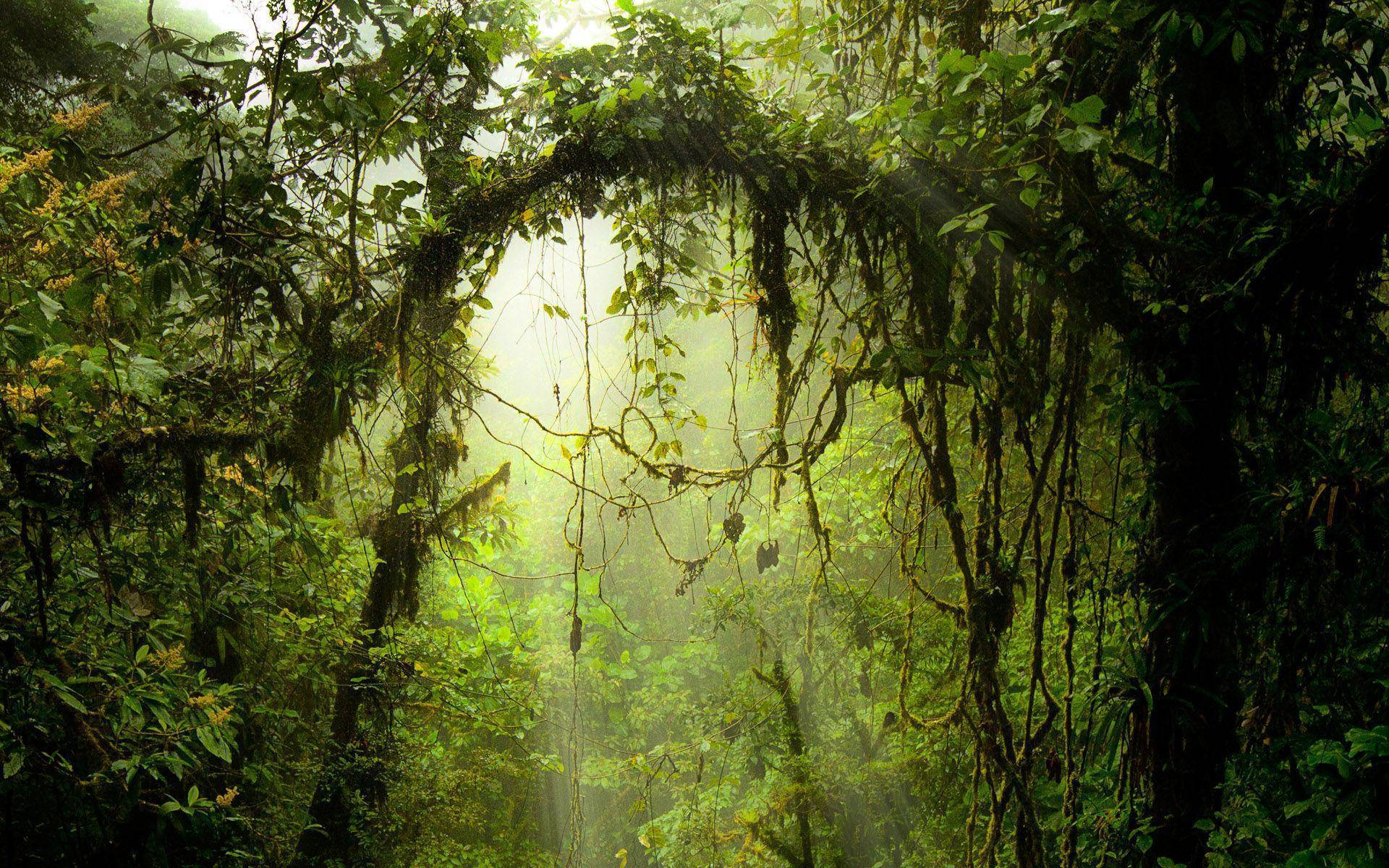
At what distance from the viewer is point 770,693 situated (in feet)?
24.2

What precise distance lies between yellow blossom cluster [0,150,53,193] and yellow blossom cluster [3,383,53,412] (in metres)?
0.55

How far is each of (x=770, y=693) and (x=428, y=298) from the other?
6156 mm

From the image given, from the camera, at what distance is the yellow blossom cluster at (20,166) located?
1.95 meters

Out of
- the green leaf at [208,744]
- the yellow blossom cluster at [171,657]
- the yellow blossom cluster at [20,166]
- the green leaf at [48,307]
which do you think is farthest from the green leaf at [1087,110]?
the green leaf at [208,744]

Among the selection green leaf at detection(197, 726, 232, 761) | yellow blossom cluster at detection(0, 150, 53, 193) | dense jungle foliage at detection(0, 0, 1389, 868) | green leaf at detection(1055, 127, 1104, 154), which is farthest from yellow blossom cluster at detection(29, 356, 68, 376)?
green leaf at detection(1055, 127, 1104, 154)

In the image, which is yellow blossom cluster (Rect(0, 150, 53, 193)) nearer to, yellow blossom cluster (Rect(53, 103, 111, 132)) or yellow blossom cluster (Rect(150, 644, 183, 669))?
yellow blossom cluster (Rect(53, 103, 111, 132))

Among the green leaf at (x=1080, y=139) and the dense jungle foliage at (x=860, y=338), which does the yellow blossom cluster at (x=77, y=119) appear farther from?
the green leaf at (x=1080, y=139)

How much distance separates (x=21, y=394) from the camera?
1970 millimetres

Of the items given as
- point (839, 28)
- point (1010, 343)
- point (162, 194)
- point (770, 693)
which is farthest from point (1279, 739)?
point (770, 693)

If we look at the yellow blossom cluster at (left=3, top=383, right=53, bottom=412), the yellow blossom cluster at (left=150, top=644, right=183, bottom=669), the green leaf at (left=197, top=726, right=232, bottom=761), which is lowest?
the green leaf at (left=197, top=726, right=232, bottom=761)

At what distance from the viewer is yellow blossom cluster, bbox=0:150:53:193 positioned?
76.7 inches

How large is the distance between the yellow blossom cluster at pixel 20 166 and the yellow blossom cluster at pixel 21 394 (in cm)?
55

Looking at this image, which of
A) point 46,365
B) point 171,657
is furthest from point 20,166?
point 171,657

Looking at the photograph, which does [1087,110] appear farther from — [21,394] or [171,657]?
[171,657]
